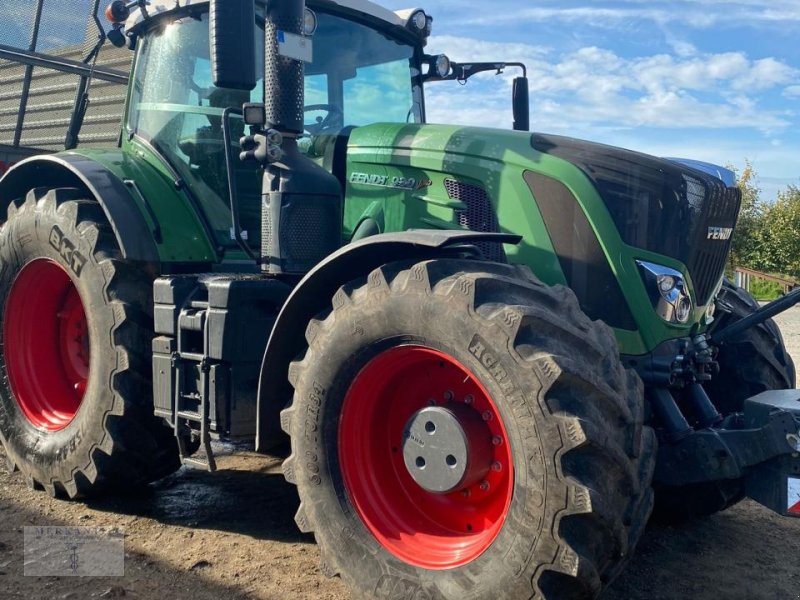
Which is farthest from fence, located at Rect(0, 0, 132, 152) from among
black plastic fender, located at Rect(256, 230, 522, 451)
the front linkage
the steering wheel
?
the front linkage

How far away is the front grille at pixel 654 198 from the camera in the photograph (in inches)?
132

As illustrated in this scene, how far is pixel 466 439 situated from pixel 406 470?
0.48 meters

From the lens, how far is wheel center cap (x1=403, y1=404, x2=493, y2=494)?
113 inches

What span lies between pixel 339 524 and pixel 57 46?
485 cm

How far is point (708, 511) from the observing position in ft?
12.7

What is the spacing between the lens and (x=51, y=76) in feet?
21.1

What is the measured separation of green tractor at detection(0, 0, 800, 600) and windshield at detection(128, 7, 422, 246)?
15 millimetres

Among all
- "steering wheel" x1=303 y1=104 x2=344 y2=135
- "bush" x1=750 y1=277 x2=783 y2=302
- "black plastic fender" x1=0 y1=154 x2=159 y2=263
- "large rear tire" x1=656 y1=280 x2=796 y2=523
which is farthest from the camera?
"bush" x1=750 y1=277 x2=783 y2=302

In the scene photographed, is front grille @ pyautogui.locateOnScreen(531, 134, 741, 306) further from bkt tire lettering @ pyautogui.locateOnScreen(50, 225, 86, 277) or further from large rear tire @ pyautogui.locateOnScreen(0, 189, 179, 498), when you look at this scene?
bkt tire lettering @ pyautogui.locateOnScreen(50, 225, 86, 277)

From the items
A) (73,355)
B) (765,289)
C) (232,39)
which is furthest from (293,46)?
(765,289)

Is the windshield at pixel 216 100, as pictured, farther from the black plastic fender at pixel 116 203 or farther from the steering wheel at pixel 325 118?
the black plastic fender at pixel 116 203

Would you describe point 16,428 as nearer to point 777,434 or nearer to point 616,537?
point 616,537

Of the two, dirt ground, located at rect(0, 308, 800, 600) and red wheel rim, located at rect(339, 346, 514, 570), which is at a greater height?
red wheel rim, located at rect(339, 346, 514, 570)

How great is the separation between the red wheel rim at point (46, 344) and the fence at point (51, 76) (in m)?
1.74
